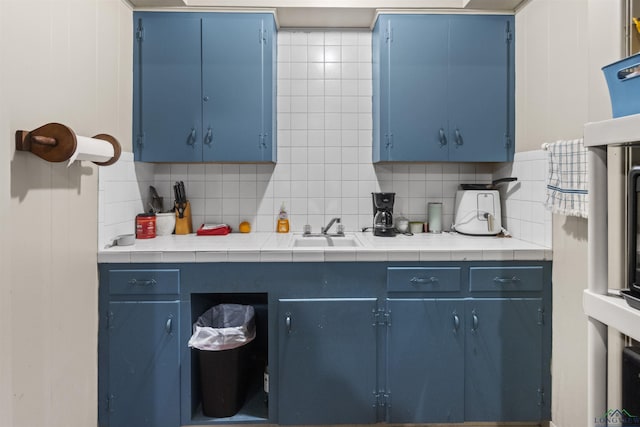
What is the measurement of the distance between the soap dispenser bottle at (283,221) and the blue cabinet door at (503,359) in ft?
3.97

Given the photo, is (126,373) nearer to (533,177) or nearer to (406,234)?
(406,234)

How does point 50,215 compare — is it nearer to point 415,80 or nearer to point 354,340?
point 354,340

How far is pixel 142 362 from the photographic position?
1.92m

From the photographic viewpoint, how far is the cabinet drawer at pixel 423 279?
6.37ft

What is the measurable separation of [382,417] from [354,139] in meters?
1.66

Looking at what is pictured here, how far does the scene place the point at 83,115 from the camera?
5.90 feet

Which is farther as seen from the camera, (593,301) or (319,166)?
(319,166)

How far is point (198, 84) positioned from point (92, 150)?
2.91 ft

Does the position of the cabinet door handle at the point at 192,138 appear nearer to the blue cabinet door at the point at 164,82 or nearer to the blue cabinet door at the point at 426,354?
the blue cabinet door at the point at 164,82

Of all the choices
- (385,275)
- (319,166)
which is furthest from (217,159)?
(385,275)

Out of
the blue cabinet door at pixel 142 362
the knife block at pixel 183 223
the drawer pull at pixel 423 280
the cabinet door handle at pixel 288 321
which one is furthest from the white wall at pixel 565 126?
the knife block at pixel 183 223

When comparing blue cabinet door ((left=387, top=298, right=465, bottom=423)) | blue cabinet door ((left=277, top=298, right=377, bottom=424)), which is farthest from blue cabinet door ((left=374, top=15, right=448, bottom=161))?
blue cabinet door ((left=277, top=298, right=377, bottom=424))

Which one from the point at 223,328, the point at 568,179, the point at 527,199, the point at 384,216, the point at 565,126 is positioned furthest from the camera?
the point at 384,216

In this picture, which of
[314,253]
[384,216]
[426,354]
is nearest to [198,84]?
[314,253]
